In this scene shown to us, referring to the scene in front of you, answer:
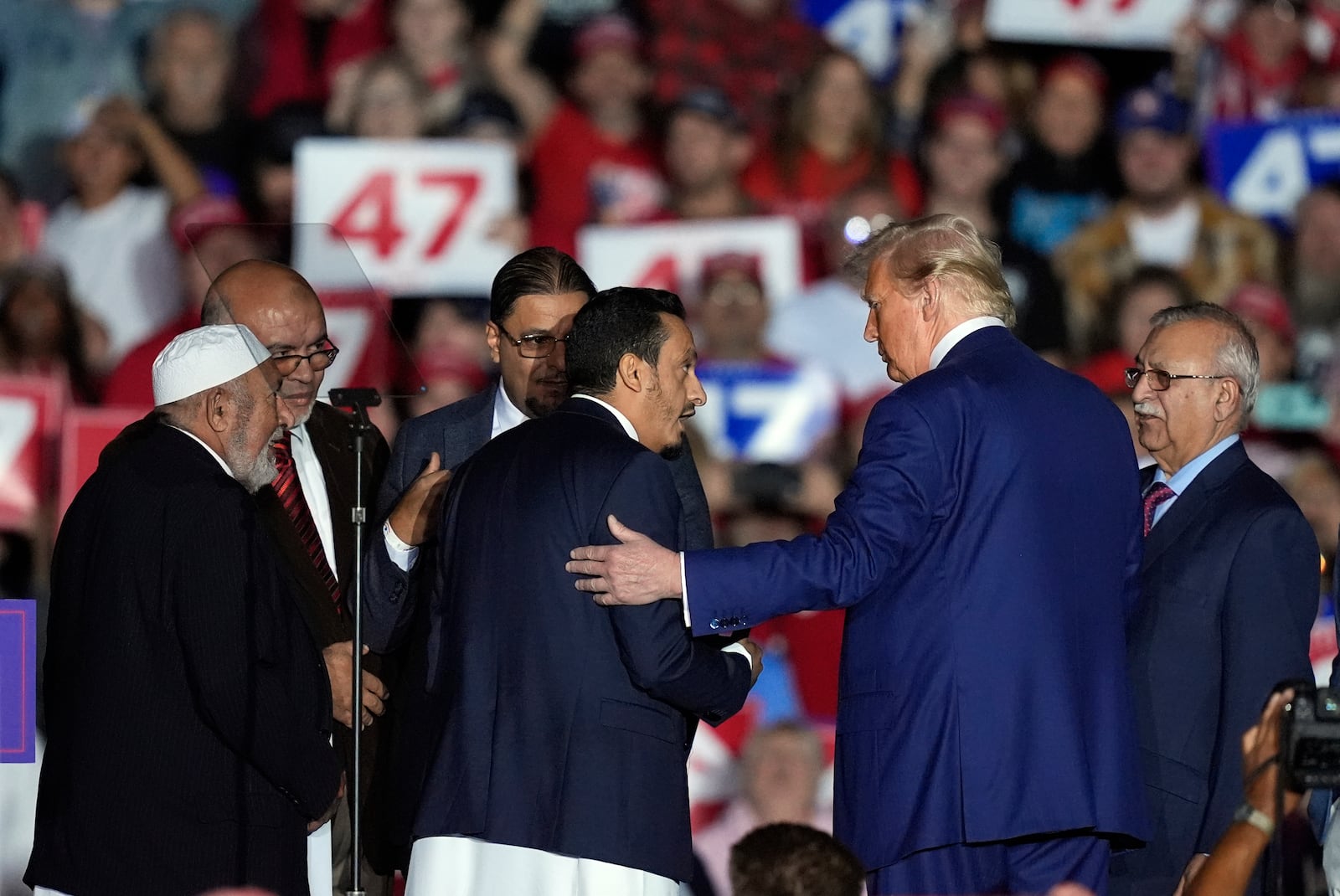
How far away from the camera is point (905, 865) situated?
122 inches

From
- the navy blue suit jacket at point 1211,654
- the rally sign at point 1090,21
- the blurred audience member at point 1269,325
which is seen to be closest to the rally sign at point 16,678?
the navy blue suit jacket at point 1211,654

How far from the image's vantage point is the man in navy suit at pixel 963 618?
10.0 ft

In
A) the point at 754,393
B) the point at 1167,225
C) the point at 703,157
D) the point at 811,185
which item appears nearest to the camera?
the point at 754,393

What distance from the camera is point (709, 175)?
714 cm

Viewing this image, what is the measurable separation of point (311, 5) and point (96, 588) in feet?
14.4

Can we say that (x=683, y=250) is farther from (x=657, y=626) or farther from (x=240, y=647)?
(x=657, y=626)

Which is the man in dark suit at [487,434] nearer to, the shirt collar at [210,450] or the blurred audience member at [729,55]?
the shirt collar at [210,450]

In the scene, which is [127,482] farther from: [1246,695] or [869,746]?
[1246,695]

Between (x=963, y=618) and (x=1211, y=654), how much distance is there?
687 mm

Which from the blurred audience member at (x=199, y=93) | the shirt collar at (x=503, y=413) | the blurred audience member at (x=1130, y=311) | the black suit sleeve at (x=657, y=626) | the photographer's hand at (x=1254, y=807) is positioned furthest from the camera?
the blurred audience member at (x=1130, y=311)

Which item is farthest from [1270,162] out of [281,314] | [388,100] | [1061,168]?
[281,314]

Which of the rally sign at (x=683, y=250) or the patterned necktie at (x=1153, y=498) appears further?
the rally sign at (x=683, y=250)

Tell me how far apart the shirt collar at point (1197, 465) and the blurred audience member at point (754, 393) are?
3169mm

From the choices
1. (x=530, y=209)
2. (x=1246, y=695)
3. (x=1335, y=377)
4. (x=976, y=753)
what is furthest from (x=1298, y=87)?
(x=976, y=753)
